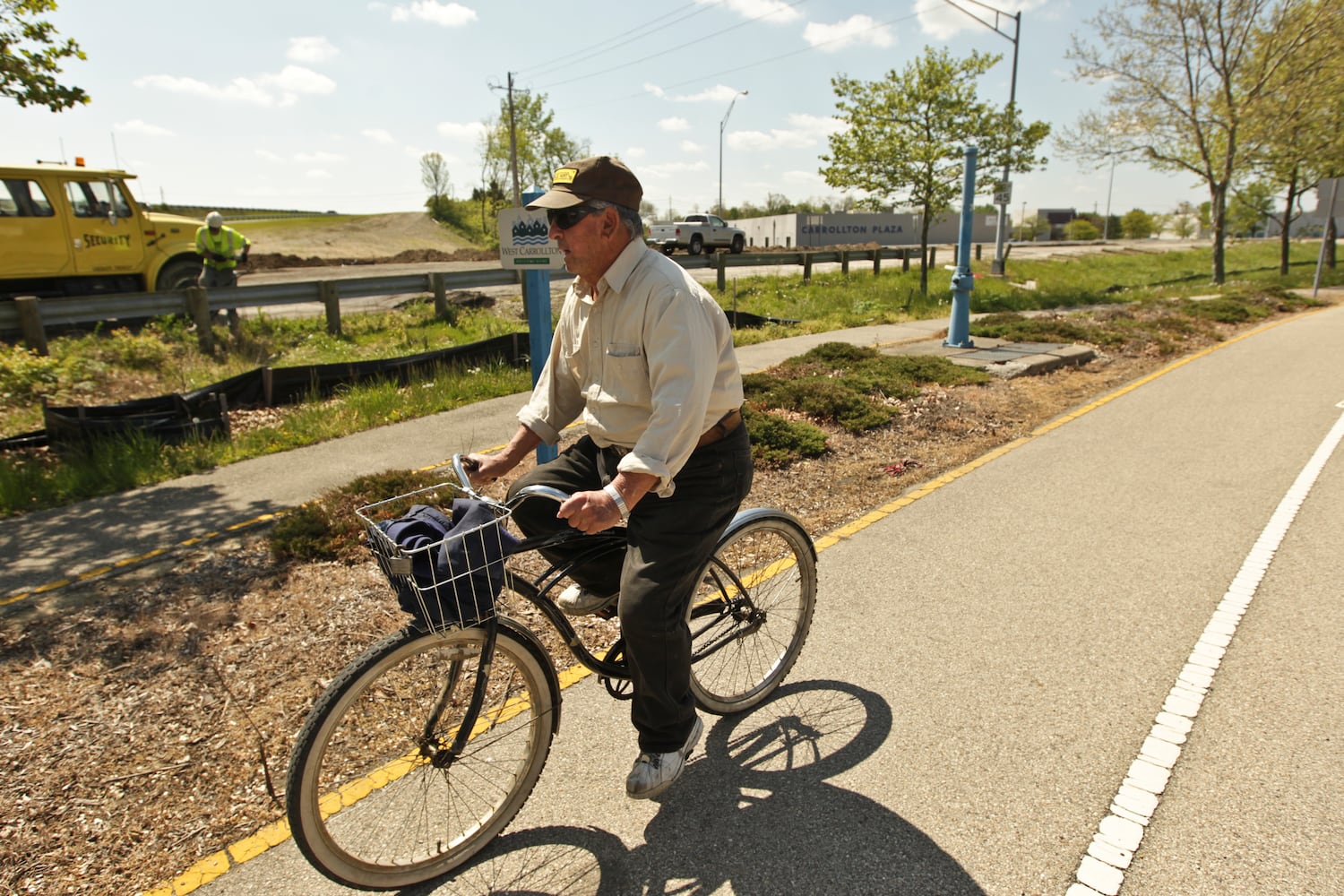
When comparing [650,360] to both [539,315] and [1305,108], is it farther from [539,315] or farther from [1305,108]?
[1305,108]

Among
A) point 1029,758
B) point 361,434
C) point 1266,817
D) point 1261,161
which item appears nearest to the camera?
point 1266,817

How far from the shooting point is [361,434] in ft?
25.6

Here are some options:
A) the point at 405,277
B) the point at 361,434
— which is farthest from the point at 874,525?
the point at 405,277

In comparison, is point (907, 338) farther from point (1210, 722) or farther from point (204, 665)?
point (204, 665)

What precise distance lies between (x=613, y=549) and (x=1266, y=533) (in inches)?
185

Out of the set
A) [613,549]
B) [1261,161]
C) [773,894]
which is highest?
[1261,161]

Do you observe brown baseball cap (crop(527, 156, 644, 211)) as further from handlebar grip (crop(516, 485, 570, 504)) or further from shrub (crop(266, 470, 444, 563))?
shrub (crop(266, 470, 444, 563))

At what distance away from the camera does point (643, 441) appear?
2.36 metres

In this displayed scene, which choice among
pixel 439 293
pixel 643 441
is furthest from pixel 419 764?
pixel 439 293

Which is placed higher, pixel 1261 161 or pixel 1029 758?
pixel 1261 161

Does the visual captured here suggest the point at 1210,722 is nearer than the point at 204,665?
Yes

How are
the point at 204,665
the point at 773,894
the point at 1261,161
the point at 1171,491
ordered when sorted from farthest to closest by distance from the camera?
the point at 1261,161 < the point at 1171,491 < the point at 204,665 < the point at 773,894

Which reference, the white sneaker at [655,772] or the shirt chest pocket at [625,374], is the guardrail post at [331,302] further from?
the white sneaker at [655,772]

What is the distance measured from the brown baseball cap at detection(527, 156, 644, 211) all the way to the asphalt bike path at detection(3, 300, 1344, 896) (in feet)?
6.59
